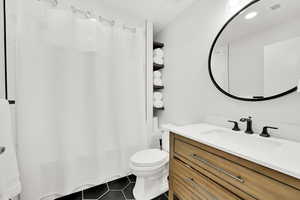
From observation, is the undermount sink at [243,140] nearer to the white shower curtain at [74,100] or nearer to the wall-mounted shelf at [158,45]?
the white shower curtain at [74,100]

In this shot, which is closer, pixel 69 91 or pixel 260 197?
pixel 260 197

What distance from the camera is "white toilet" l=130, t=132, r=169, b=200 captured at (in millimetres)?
1383

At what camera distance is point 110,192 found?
61.2 inches

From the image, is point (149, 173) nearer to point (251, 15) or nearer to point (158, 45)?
point (251, 15)

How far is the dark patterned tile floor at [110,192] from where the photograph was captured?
1.46 m

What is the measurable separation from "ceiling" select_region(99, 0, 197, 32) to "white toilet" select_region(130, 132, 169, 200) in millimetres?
1913

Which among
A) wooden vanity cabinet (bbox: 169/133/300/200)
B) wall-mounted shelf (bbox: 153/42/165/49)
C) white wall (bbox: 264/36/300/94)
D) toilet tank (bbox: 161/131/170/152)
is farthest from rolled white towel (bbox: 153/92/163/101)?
white wall (bbox: 264/36/300/94)

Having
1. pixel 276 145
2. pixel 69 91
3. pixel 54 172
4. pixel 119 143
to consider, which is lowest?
pixel 54 172

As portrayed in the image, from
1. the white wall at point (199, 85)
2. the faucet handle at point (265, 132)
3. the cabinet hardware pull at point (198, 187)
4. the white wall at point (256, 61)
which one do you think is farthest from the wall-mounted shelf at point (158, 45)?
the cabinet hardware pull at point (198, 187)

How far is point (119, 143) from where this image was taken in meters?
1.76

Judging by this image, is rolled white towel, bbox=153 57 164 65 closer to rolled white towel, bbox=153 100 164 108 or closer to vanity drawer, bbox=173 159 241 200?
rolled white towel, bbox=153 100 164 108

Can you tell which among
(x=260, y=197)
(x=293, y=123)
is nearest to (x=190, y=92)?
(x=293, y=123)

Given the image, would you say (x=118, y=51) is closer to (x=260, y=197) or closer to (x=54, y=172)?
(x=54, y=172)

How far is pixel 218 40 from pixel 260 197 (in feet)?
4.40
